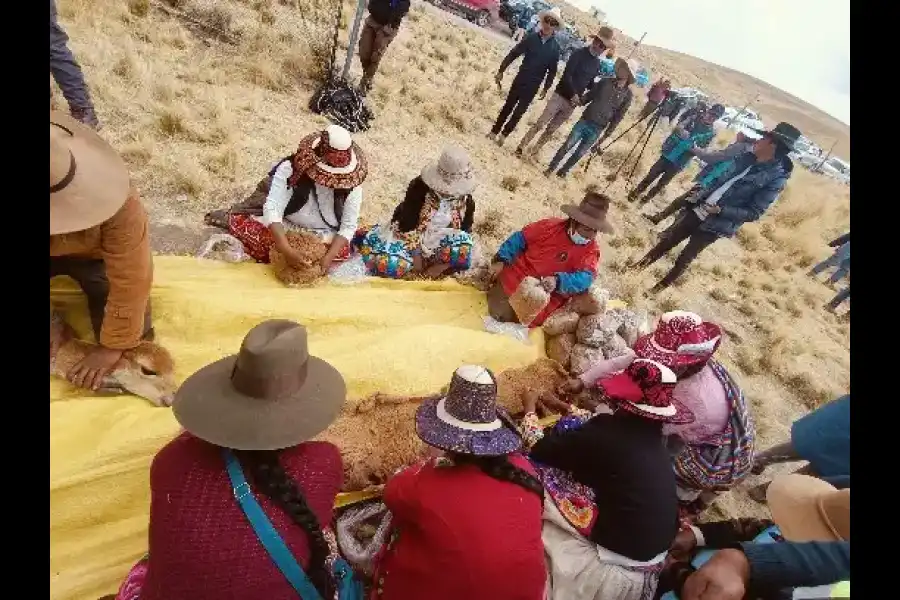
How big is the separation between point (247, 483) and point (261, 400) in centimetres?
27

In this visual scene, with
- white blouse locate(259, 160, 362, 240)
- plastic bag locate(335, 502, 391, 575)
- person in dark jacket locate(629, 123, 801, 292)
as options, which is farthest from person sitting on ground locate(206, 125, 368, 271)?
person in dark jacket locate(629, 123, 801, 292)

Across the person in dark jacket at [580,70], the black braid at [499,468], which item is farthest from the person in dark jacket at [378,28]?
the black braid at [499,468]

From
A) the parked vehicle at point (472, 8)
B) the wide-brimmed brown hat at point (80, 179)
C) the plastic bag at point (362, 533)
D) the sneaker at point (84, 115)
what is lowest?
the plastic bag at point (362, 533)

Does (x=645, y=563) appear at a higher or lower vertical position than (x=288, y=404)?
lower

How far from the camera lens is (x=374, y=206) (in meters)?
6.27

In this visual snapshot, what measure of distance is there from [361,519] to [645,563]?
141 cm

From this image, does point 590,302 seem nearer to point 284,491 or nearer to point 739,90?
point 284,491

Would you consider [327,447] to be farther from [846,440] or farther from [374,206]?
[374,206]

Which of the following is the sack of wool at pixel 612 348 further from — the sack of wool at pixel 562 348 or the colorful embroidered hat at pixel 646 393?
the colorful embroidered hat at pixel 646 393

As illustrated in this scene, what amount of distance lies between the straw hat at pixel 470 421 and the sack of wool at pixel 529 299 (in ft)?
5.84

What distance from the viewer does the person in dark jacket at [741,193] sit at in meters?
6.26
